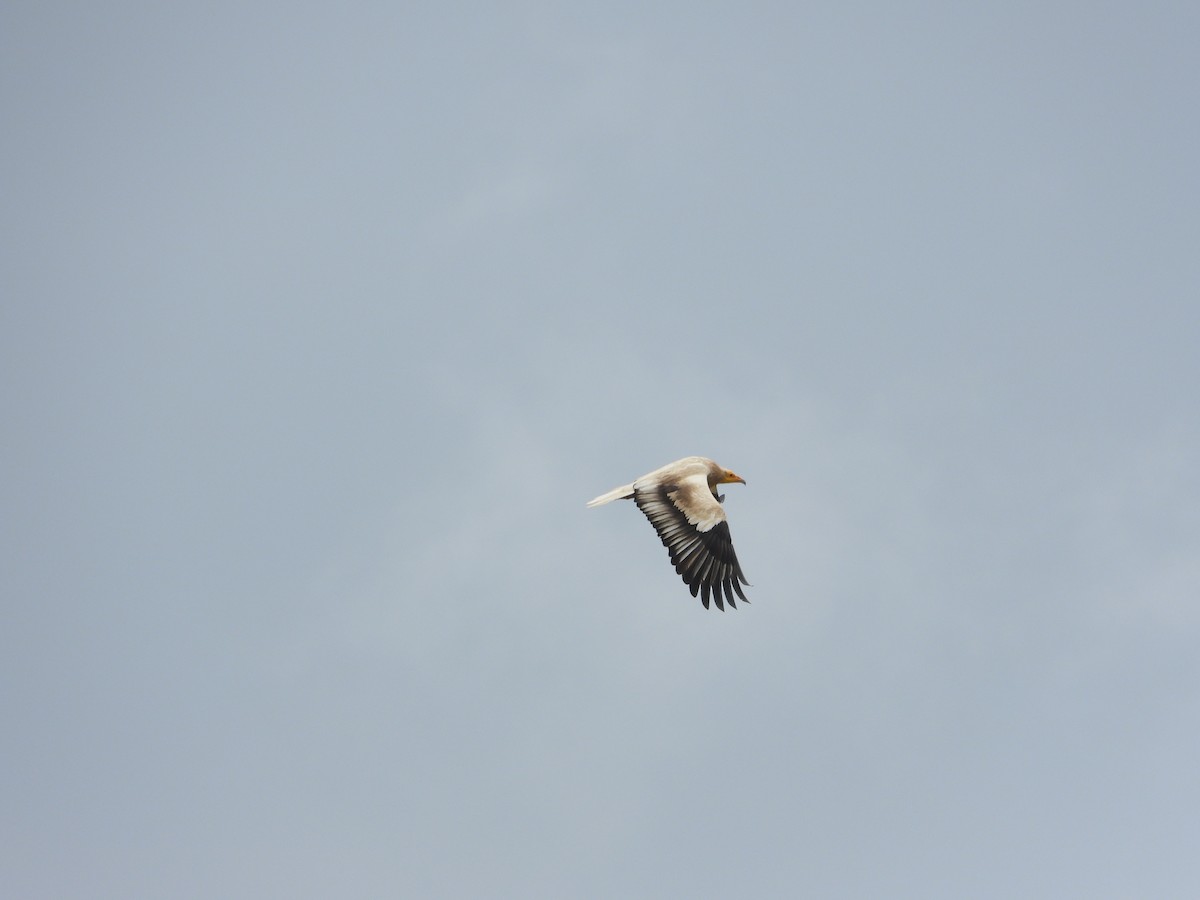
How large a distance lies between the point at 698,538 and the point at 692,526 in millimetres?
255

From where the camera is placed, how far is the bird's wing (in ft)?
75.2

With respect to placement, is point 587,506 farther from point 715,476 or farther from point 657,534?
point 715,476

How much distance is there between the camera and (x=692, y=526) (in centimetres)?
2327

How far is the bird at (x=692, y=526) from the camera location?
2294 cm

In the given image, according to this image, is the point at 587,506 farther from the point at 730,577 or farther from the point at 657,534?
the point at 730,577

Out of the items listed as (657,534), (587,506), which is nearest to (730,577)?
(657,534)

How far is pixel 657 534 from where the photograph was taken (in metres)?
23.5

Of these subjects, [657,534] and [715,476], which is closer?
[657,534]

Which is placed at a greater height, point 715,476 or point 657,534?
point 715,476

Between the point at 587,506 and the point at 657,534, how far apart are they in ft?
4.94

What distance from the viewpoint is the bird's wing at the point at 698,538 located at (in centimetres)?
2292

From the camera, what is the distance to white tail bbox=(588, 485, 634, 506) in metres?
23.8

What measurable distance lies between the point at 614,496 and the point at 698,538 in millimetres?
1903

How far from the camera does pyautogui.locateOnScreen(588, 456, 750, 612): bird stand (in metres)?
22.9
